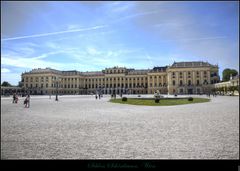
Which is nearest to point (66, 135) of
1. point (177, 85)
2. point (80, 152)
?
point (80, 152)

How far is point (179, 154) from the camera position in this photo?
18.4ft

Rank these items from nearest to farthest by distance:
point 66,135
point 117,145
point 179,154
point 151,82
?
1. point 179,154
2. point 117,145
3. point 66,135
4. point 151,82

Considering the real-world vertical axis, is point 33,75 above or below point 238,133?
above

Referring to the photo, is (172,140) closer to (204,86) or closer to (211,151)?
(211,151)

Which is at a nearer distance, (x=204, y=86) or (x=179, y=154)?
(x=179, y=154)

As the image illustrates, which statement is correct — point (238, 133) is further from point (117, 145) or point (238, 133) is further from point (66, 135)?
point (66, 135)

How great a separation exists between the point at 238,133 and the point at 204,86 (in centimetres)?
9182
